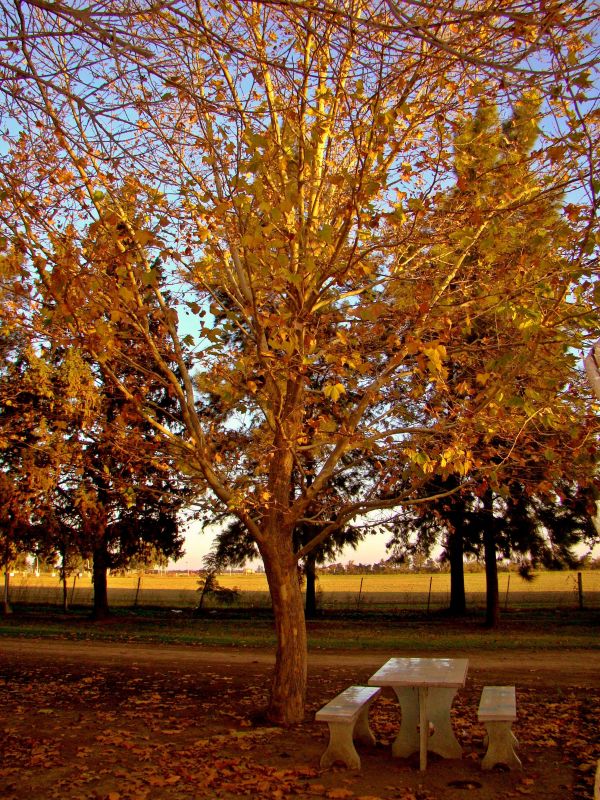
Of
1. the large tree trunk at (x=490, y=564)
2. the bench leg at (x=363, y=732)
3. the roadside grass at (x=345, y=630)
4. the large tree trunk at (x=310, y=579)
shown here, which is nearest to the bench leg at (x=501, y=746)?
the bench leg at (x=363, y=732)

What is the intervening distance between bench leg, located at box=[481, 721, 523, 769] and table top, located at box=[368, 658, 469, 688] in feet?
1.43

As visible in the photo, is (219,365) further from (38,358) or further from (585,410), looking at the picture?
(38,358)

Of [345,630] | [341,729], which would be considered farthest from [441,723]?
[345,630]

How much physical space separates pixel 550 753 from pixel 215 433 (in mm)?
5122

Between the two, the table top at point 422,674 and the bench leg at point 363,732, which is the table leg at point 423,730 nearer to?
the table top at point 422,674

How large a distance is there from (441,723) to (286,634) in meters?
2.00

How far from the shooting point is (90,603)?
34.7 meters

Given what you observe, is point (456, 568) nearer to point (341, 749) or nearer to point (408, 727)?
point (408, 727)

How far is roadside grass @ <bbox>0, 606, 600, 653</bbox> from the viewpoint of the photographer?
16.0 m

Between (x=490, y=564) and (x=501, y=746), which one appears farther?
(x=490, y=564)

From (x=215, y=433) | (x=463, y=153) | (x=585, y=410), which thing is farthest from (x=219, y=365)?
(x=585, y=410)

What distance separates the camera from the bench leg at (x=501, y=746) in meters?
6.06

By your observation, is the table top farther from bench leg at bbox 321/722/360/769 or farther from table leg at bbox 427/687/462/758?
bench leg at bbox 321/722/360/769

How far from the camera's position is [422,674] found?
20.8 ft
